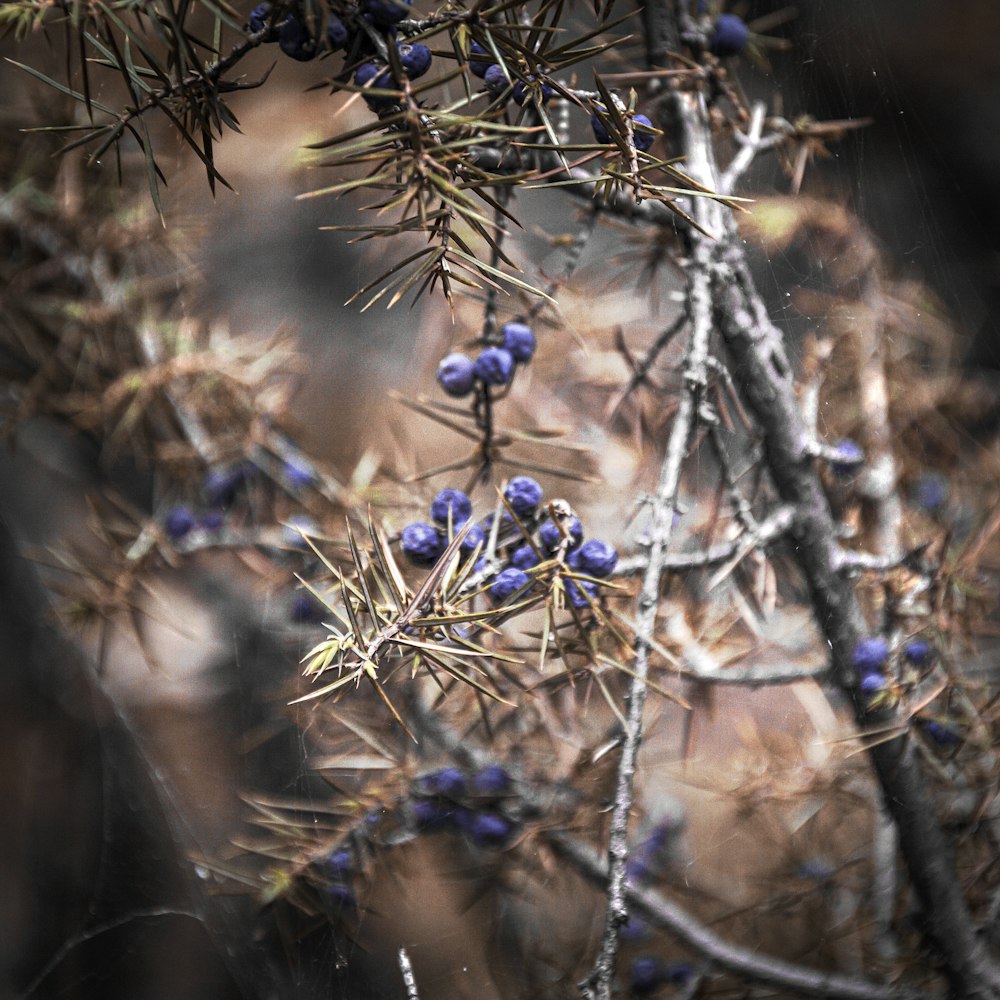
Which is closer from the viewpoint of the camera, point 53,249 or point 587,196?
point 587,196

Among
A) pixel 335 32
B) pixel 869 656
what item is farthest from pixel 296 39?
pixel 869 656

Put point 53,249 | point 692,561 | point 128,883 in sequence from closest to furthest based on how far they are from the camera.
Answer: point 692,561 → point 128,883 → point 53,249

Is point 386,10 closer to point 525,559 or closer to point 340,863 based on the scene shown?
point 525,559

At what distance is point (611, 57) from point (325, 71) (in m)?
0.12

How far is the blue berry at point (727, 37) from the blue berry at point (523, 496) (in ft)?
0.52

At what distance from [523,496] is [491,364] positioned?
0.04 meters

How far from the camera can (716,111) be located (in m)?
0.27

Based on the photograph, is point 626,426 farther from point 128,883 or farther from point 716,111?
point 128,883

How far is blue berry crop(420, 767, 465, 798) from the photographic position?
0.93ft

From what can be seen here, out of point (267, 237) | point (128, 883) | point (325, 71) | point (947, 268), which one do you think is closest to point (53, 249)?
point (267, 237)

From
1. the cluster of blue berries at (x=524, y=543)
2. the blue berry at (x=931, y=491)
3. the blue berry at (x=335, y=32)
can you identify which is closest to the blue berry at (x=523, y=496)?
the cluster of blue berries at (x=524, y=543)

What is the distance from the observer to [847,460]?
0.29m

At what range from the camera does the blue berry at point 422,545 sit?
214 mm

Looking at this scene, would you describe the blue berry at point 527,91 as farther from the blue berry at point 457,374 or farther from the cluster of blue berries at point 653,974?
the cluster of blue berries at point 653,974
